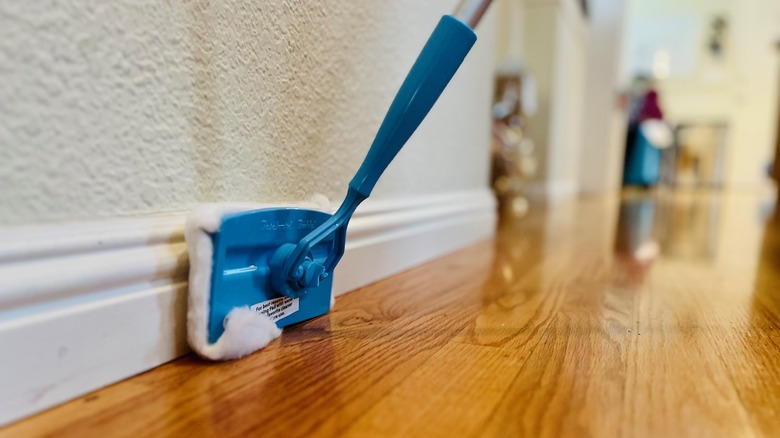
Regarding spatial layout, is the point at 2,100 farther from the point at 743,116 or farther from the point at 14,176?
the point at 743,116

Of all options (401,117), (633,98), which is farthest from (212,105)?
(633,98)

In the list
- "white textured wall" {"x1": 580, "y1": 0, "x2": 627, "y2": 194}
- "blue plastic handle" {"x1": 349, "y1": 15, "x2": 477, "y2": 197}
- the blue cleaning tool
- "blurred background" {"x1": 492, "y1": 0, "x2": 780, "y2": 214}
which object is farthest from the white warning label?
"white textured wall" {"x1": 580, "y1": 0, "x2": 627, "y2": 194}

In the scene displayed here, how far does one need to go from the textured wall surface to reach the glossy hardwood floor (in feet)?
0.42

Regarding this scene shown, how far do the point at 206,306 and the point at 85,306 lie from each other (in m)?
0.07

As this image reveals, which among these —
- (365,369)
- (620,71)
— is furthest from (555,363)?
(620,71)

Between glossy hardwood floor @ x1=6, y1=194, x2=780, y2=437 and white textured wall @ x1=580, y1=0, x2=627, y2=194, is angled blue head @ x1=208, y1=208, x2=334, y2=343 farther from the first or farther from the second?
white textured wall @ x1=580, y1=0, x2=627, y2=194

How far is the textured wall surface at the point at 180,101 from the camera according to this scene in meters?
0.29

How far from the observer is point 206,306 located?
354mm

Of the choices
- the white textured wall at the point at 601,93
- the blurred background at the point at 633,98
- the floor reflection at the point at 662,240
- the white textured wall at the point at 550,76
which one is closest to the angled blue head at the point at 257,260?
the floor reflection at the point at 662,240

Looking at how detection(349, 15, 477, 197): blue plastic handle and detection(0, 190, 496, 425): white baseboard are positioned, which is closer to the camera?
detection(0, 190, 496, 425): white baseboard

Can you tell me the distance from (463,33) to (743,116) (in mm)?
5965

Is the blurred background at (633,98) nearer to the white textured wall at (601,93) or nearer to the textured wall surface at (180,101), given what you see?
the white textured wall at (601,93)

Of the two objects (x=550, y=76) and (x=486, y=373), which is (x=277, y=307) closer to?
(x=486, y=373)

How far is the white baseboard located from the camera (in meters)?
0.28
